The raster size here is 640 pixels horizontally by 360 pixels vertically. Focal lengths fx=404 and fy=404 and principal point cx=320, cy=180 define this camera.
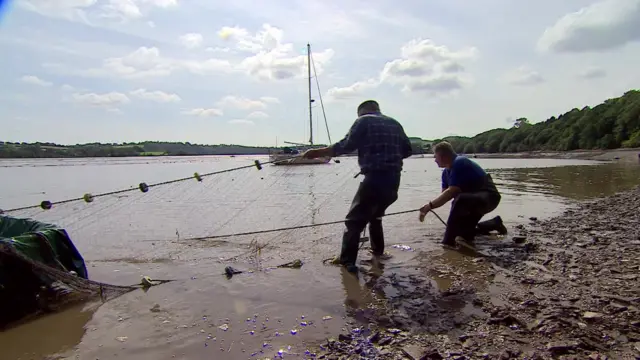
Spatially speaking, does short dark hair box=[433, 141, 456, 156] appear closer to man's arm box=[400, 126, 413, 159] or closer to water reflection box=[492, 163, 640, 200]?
man's arm box=[400, 126, 413, 159]

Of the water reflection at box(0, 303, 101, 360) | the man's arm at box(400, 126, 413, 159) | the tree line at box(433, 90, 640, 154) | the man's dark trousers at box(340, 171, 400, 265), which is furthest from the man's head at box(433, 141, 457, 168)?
the tree line at box(433, 90, 640, 154)

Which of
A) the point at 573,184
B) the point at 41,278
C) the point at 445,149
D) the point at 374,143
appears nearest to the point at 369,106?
the point at 374,143

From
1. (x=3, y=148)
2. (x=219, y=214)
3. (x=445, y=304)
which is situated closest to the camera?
(x=445, y=304)

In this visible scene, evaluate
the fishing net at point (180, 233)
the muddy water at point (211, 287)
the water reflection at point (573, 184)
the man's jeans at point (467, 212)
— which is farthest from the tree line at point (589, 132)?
the man's jeans at point (467, 212)

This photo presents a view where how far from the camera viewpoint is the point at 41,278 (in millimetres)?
5062

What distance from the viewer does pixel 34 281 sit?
5.01 meters

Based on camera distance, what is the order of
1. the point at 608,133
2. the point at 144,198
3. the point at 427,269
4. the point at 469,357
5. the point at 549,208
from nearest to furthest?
1. the point at 469,357
2. the point at 427,269
3. the point at 549,208
4. the point at 144,198
5. the point at 608,133

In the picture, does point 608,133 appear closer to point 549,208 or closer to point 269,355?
point 549,208

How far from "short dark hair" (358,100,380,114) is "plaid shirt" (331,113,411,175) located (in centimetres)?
28

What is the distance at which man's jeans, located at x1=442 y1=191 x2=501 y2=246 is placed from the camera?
25.0 ft

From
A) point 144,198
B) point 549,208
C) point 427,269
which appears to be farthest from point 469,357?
point 144,198

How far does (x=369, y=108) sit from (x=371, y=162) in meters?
1.00

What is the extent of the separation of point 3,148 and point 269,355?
14101 centimetres

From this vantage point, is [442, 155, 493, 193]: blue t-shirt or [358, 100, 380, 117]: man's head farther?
[442, 155, 493, 193]: blue t-shirt
